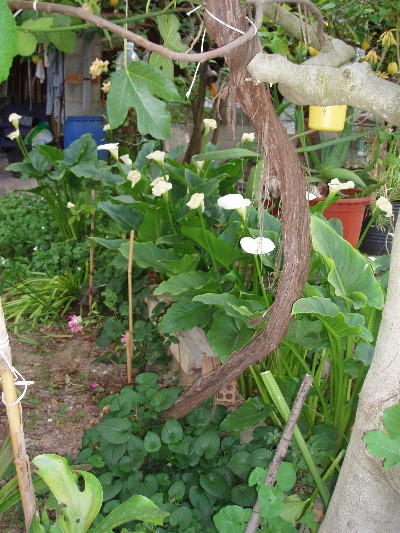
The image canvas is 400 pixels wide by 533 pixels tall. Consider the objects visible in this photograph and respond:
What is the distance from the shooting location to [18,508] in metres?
1.95

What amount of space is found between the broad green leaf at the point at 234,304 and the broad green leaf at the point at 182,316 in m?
0.25

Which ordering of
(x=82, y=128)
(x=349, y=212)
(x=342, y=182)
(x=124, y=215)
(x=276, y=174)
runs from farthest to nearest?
(x=82, y=128) → (x=342, y=182) → (x=349, y=212) → (x=124, y=215) → (x=276, y=174)

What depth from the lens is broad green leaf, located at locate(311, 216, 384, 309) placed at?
164cm

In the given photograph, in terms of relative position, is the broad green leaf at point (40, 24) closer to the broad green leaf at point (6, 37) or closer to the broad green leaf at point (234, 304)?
the broad green leaf at point (6, 37)

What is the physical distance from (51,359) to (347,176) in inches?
66.5

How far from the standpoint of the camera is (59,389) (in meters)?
2.78

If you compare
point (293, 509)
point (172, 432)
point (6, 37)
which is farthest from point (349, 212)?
point (6, 37)

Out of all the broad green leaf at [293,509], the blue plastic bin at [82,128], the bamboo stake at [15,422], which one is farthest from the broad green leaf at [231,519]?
the blue plastic bin at [82,128]

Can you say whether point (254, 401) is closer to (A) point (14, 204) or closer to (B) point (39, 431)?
(B) point (39, 431)

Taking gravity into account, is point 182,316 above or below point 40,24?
below

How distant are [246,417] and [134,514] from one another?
690 millimetres

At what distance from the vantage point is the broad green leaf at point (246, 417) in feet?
6.18

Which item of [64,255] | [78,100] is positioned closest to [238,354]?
[64,255]

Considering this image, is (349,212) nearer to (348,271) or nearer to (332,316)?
(348,271)
